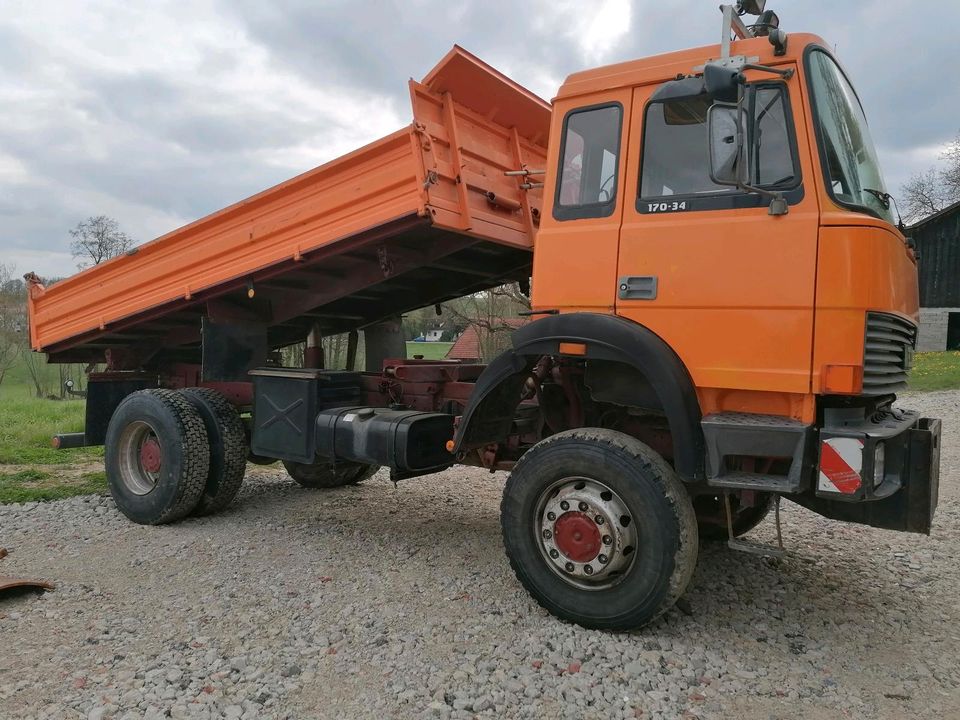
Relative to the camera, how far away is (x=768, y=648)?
11.0ft

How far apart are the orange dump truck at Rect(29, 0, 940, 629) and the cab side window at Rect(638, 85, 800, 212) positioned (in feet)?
0.03

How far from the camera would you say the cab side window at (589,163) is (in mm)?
3621

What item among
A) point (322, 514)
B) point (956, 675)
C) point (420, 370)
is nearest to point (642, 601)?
point (956, 675)

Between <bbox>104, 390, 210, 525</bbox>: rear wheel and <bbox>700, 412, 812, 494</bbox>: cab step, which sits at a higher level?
<bbox>700, 412, 812, 494</bbox>: cab step

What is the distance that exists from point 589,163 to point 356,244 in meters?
1.59

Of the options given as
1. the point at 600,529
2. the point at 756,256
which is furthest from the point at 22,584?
the point at 756,256

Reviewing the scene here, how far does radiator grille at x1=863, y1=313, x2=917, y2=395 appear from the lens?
9.87 feet

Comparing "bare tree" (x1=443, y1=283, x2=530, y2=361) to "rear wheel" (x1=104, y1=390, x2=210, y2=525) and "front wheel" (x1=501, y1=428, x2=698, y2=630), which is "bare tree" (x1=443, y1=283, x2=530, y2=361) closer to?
"rear wheel" (x1=104, y1=390, x2=210, y2=525)

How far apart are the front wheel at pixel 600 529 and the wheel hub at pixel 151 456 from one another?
3.23 metres

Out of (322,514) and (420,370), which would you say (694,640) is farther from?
(322,514)

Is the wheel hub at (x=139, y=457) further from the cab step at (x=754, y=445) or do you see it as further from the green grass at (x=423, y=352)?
the cab step at (x=754, y=445)

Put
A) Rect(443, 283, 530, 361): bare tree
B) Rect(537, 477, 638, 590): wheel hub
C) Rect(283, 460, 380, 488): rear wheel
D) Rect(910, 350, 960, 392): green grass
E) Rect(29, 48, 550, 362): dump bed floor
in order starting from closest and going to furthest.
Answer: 1. Rect(537, 477, 638, 590): wheel hub
2. Rect(29, 48, 550, 362): dump bed floor
3. Rect(283, 460, 380, 488): rear wheel
4. Rect(910, 350, 960, 392): green grass
5. Rect(443, 283, 530, 361): bare tree

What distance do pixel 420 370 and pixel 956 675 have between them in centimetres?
342

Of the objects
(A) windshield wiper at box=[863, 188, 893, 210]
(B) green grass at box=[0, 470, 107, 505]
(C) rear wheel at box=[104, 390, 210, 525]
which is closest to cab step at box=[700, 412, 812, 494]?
(A) windshield wiper at box=[863, 188, 893, 210]
